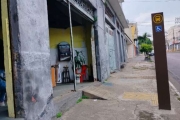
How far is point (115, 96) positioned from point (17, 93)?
4163 mm

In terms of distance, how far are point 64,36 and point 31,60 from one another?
5.77m

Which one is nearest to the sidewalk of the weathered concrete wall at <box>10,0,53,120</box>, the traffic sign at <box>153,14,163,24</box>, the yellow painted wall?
the weathered concrete wall at <box>10,0,53,120</box>

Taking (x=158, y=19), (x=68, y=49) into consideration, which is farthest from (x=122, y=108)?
(x=68, y=49)

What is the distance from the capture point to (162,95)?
536 centimetres

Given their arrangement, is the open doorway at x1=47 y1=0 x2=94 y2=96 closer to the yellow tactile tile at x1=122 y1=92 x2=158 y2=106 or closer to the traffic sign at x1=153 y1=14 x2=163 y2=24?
the yellow tactile tile at x1=122 y1=92 x2=158 y2=106

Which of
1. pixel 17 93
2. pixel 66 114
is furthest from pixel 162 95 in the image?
pixel 17 93

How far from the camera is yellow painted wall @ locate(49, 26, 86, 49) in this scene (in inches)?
362

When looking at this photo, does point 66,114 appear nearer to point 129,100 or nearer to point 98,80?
→ point 129,100

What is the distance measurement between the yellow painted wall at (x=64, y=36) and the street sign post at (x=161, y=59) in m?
4.37

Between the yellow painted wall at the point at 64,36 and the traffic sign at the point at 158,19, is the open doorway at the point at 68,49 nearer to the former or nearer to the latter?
the yellow painted wall at the point at 64,36

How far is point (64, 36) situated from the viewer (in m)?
9.21

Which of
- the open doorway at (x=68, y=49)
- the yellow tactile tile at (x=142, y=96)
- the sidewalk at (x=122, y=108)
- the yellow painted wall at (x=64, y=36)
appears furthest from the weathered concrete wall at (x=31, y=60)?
the yellow painted wall at (x=64, y=36)

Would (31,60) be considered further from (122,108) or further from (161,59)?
(161,59)

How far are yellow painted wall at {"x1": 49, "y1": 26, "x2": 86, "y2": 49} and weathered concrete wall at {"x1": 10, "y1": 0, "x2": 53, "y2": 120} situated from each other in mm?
4995
